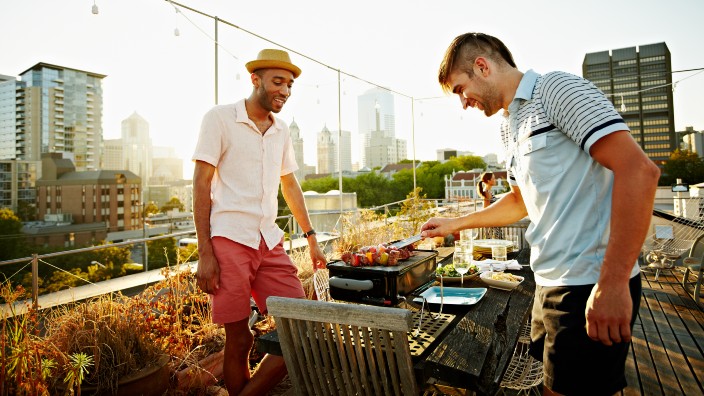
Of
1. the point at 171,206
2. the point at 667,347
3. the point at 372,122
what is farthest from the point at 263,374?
the point at 171,206

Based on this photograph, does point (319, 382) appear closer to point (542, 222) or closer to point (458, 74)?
point (542, 222)

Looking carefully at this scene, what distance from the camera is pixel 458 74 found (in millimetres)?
1188

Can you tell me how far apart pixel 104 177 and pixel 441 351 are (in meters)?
90.0

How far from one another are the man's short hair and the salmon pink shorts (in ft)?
3.78

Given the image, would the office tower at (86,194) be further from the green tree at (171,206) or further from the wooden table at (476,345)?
the wooden table at (476,345)

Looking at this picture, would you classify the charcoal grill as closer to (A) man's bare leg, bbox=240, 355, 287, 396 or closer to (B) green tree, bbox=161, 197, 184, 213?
(A) man's bare leg, bbox=240, 355, 287, 396

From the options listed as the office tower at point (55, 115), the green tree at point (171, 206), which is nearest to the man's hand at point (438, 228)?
the office tower at point (55, 115)

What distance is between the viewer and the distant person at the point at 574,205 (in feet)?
2.70

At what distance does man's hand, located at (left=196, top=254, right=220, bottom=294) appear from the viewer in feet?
5.48

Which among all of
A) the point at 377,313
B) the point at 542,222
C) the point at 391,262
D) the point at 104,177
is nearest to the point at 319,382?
the point at 377,313

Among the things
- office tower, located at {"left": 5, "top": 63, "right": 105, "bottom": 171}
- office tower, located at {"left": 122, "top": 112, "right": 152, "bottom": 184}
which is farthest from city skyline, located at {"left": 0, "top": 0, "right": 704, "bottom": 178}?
office tower, located at {"left": 122, "top": 112, "right": 152, "bottom": 184}

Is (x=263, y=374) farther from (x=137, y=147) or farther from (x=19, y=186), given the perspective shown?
(x=137, y=147)

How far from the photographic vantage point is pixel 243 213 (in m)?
1.78

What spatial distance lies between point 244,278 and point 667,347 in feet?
9.41
